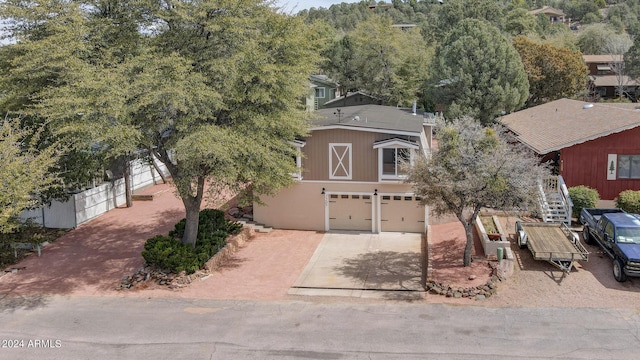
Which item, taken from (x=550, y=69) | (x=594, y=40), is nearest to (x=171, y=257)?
(x=550, y=69)

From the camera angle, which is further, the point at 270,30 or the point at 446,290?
the point at 270,30

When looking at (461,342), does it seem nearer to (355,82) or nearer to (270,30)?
(270,30)

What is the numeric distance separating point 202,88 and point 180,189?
3.81 metres

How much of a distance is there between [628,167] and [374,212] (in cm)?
1179

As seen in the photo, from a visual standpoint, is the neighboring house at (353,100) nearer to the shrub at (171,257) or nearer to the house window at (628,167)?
the house window at (628,167)

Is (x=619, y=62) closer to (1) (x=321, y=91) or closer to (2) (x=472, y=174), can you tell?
(1) (x=321, y=91)

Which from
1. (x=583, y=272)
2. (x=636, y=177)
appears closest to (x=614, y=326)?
(x=583, y=272)

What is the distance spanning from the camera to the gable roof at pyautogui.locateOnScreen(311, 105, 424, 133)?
23.4 metres

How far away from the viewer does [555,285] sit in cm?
1697

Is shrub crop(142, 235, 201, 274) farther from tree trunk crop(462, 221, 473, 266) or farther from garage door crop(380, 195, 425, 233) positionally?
tree trunk crop(462, 221, 473, 266)

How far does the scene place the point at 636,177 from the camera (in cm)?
2391

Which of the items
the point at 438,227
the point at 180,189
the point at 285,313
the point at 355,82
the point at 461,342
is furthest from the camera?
the point at 355,82

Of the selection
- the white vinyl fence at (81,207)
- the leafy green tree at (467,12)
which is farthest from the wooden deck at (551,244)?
the leafy green tree at (467,12)

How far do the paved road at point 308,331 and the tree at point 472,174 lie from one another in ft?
11.7
